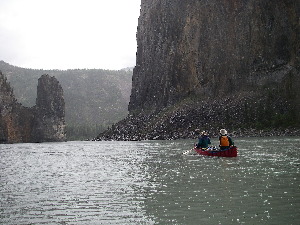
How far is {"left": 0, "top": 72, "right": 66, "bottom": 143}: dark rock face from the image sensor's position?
477 ft

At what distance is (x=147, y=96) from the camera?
161 metres

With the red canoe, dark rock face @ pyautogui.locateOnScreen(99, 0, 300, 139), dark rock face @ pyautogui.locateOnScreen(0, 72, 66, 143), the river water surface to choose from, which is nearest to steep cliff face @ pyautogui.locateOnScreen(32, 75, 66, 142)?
dark rock face @ pyautogui.locateOnScreen(0, 72, 66, 143)

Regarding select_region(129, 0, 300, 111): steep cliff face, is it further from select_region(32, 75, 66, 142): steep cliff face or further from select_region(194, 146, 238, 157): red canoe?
select_region(194, 146, 238, 157): red canoe

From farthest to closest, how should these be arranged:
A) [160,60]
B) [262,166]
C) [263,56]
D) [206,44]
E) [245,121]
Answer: [160,60]
[206,44]
[263,56]
[245,121]
[262,166]

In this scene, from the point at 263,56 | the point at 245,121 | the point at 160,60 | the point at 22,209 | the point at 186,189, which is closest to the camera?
the point at 22,209

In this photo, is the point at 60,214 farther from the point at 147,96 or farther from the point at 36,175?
the point at 147,96

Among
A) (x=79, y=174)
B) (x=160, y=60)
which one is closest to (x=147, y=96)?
(x=160, y=60)

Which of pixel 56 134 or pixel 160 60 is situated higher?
pixel 160 60

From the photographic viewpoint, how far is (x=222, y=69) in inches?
5128

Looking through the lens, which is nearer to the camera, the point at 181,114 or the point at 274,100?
the point at 274,100

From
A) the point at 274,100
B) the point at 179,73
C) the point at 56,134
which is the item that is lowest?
the point at 56,134

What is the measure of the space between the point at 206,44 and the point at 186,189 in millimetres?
117349

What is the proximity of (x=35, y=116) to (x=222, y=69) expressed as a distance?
73.9 meters

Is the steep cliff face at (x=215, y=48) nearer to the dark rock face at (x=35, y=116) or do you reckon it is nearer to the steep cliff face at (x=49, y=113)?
the steep cliff face at (x=49, y=113)
